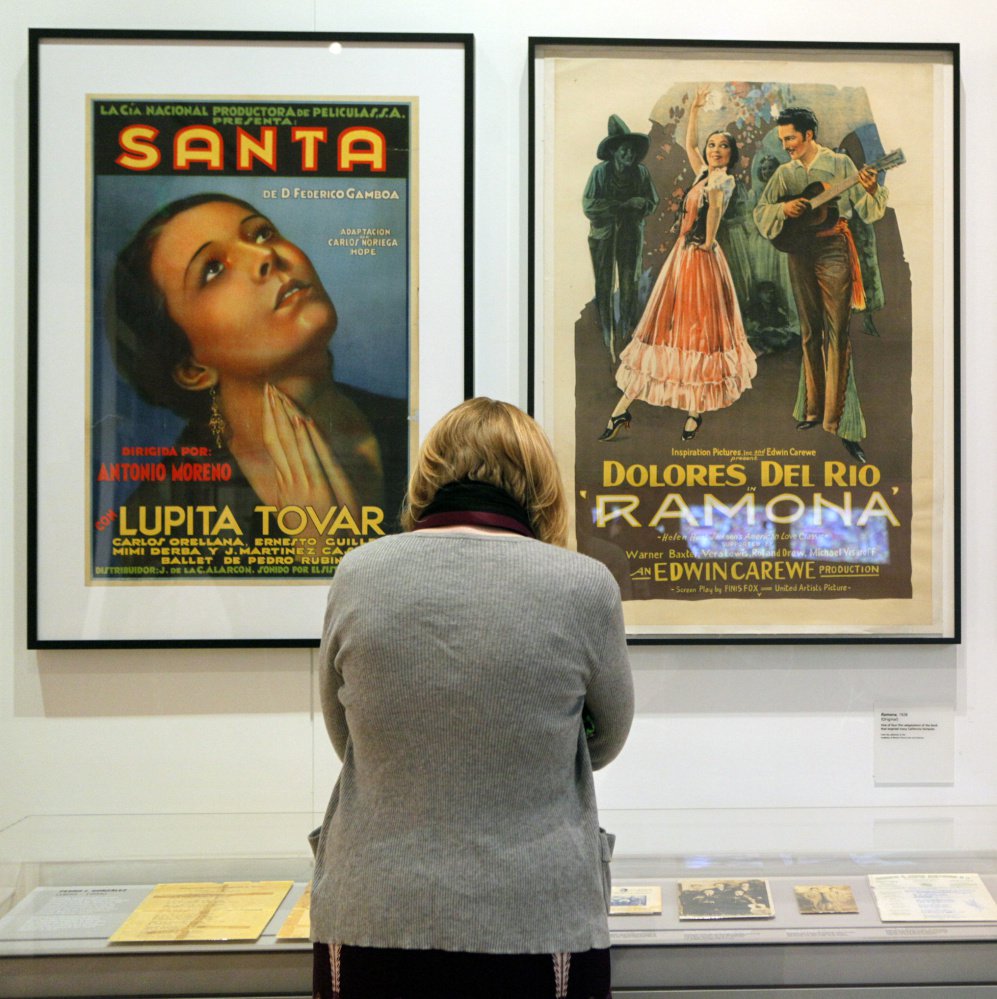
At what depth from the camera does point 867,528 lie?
2.04 meters

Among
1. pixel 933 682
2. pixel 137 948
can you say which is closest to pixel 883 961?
pixel 933 682

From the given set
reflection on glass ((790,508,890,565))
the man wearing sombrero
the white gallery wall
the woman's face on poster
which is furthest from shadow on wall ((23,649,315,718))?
reflection on glass ((790,508,890,565))

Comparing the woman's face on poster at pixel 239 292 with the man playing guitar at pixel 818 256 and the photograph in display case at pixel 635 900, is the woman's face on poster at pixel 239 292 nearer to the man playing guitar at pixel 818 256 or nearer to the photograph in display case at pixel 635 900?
the man playing guitar at pixel 818 256

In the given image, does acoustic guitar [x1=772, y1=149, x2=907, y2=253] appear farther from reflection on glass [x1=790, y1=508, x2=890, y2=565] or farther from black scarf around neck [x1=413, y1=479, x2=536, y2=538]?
black scarf around neck [x1=413, y1=479, x2=536, y2=538]

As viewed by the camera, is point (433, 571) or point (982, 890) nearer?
point (433, 571)

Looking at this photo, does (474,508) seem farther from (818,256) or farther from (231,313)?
(818,256)

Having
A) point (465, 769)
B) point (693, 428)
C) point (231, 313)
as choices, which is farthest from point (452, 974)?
point (231, 313)

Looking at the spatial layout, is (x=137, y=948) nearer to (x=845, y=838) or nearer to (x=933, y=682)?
(x=845, y=838)

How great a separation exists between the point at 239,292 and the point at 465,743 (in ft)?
3.85

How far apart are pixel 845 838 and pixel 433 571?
1.12m

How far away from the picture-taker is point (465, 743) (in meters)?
1.20

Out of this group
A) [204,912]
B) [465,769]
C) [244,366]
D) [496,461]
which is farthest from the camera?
[244,366]

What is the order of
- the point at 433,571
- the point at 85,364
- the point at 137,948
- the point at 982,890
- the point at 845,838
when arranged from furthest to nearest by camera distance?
the point at 85,364, the point at 845,838, the point at 982,890, the point at 137,948, the point at 433,571

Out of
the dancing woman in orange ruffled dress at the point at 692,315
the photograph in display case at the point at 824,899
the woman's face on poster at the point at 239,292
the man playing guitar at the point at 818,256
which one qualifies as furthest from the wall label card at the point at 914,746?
the woman's face on poster at the point at 239,292
